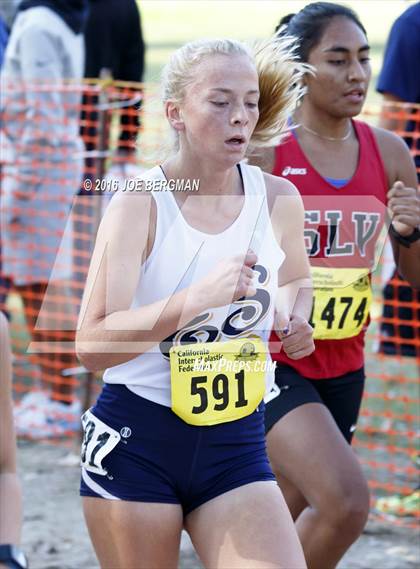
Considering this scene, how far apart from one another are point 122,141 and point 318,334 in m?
3.34

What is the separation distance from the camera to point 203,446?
3080mm

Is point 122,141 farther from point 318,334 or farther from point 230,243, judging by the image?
point 230,243

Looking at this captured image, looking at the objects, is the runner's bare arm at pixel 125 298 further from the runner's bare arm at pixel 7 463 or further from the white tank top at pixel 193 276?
the runner's bare arm at pixel 7 463

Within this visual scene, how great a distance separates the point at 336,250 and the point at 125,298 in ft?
4.19

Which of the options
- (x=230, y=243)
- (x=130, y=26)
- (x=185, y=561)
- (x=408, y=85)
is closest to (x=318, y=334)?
(x=230, y=243)

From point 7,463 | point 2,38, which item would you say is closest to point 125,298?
point 7,463

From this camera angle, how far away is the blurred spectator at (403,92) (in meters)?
5.75

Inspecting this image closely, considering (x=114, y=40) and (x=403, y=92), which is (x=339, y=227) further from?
Result: (x=114, y=40)

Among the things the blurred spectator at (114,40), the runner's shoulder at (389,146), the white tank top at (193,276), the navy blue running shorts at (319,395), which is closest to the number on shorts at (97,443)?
the white tank top at (193,276)

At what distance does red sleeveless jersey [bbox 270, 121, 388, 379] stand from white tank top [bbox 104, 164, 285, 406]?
2.59 ft

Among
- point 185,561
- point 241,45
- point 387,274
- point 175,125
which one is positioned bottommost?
point 185,561

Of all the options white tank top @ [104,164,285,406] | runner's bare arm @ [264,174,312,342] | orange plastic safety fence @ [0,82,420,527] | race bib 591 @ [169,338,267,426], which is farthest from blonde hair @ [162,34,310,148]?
orange plastic safety fence @ [0,82,420,527]

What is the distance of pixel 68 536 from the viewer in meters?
5.00

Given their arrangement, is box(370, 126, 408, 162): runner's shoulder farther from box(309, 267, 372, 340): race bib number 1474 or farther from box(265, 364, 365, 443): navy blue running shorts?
box(265, 364, 365, 443): navy blue running shorts
